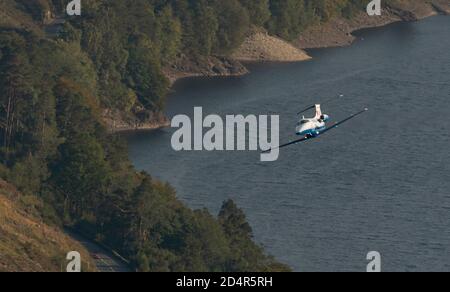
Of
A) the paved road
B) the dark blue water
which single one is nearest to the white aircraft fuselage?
the dark blue water

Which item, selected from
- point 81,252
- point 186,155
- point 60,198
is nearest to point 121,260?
point 81,252

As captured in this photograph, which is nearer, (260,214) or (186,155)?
(260,214)

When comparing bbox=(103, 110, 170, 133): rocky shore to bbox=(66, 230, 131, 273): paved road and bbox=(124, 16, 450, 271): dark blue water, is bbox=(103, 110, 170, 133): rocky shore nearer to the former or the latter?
bbox=(124, 16, 450, 271): dark blue water

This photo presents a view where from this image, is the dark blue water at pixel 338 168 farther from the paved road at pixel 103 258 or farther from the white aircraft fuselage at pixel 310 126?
the white aircraft fuselage at pixel 310 126

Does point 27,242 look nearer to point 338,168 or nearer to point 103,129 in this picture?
point 103,129

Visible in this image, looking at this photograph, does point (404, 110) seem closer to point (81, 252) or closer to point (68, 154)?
point (68, 154)

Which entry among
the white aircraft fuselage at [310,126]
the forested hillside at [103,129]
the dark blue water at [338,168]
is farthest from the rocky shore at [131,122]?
the white aircraft fuselage at [310,126]
